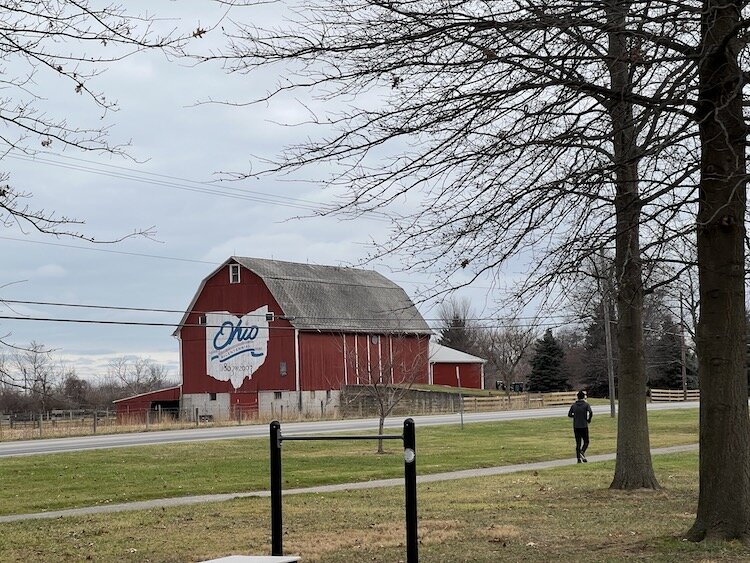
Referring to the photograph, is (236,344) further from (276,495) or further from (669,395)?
(276,495)

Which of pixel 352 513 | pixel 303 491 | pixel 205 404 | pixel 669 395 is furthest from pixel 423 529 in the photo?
pixel 669 395

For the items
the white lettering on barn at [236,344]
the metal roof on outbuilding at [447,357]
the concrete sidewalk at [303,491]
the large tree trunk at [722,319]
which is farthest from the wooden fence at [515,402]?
the large tree trunk at [722,319]

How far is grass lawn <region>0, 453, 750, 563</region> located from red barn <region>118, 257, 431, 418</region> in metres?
42.2

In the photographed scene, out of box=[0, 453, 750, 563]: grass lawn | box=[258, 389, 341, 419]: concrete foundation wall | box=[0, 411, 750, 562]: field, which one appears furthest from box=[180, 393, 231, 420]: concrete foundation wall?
box=[0, 453, 750, 563]: grass lawn

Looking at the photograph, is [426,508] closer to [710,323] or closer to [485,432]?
[710,323]

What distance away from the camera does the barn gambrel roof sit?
200ft

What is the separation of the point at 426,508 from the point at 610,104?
273 inches

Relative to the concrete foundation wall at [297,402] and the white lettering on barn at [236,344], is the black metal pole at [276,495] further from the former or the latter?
the white lettering on barn at [236,344]

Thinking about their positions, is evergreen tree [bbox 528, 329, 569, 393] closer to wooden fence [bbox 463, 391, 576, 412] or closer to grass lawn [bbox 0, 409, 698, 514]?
wooden fence [bbox 463, 391, 576, 412]

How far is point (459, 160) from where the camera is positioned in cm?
1035

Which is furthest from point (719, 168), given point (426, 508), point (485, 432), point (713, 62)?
point (485, 432)

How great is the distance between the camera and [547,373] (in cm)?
9031

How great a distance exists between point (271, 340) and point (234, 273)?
4.44 meters

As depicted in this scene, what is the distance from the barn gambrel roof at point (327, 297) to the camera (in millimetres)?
60875
